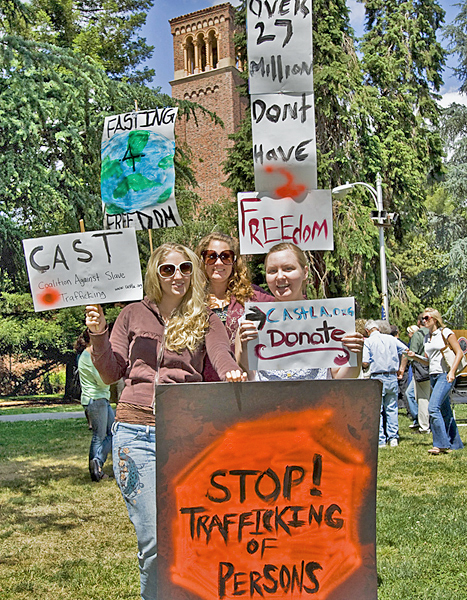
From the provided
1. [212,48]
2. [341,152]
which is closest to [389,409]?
[341,152]

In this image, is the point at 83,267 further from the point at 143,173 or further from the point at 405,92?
the point at 405,92

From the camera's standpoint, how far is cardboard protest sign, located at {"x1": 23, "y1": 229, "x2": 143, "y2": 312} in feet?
10.8

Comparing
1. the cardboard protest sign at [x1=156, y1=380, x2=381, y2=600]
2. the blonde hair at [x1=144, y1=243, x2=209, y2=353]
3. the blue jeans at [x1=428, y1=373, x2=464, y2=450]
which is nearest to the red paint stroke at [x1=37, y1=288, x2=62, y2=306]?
the blonde hair at [x1=144, y1=243, x2=209, y2=353]

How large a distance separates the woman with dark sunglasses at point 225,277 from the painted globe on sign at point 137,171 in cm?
84

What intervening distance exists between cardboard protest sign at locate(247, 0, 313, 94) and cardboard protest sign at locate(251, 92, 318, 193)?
0.07 metres

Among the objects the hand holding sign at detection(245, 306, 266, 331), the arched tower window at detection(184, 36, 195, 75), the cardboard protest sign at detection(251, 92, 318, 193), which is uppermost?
the arched tower window at detection(184, 36, 195, 75)

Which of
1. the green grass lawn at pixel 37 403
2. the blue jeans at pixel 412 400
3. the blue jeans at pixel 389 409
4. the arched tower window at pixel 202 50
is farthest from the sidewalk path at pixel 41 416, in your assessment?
the arched tower window at pixel 202 50

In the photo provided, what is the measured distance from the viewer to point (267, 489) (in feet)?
8.92

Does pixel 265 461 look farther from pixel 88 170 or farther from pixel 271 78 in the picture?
pixel 88 170

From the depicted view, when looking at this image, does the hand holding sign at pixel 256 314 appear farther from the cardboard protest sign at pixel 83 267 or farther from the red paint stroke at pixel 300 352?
the cardboard protest sign at pixel 83 267

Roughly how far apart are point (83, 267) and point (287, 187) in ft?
3.53

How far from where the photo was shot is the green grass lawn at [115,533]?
435 cm

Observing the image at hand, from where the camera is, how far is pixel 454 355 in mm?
8477

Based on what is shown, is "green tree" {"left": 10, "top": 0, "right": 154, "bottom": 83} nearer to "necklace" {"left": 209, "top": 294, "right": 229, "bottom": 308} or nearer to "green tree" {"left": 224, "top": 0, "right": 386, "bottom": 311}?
"green tree" {"left": 224, "top": 0, "right": 386, "bottom": 311}
